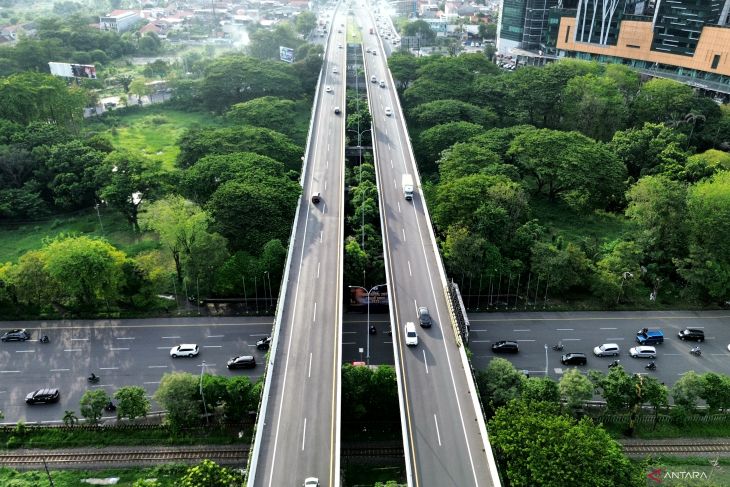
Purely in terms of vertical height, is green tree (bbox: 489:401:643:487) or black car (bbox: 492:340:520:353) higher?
green tree (bbox: 489:401:643:487)

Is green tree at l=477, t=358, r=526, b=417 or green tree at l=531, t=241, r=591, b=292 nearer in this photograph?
green tree at l=477, t=358, r=526, b=417

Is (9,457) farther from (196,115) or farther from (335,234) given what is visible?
(196,115)

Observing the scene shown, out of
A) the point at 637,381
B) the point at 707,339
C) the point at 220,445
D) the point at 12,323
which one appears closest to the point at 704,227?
the point at 707,339

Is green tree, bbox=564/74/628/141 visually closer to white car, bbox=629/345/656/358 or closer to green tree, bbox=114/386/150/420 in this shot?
white car, bbox=629/345/656/358

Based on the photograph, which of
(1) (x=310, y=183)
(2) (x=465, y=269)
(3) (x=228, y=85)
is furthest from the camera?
(3) (x=228, y=85)

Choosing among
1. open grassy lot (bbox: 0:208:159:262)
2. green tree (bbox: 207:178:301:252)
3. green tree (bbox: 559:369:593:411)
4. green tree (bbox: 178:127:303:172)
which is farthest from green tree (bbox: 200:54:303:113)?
green tree (bbox: 559:369:593:411)
